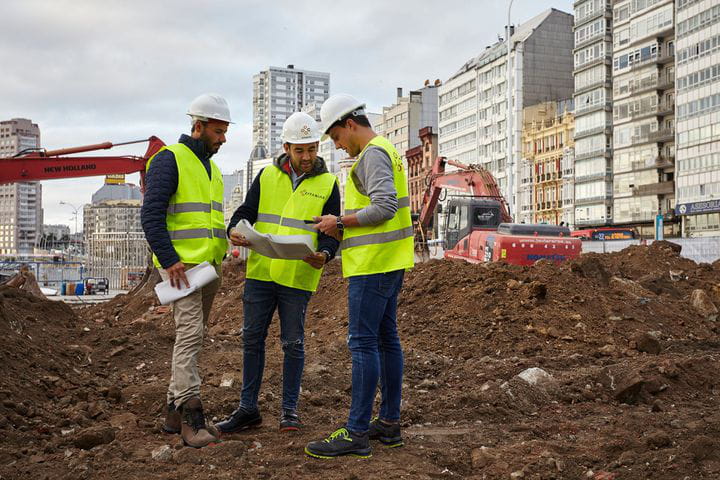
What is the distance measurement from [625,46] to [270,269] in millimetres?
61460

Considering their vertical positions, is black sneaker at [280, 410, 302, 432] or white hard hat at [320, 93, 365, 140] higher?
white hard hat at [320, 93, 365, 140]

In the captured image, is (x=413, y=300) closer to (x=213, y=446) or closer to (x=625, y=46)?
(x=213, y=446)

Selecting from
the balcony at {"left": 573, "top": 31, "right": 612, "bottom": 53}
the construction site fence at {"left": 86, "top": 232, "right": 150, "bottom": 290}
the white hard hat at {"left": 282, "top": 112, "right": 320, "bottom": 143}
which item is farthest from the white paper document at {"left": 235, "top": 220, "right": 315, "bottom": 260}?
the balcony at {"left": 573, "top": 31, "right": 612, "bottom": 53}

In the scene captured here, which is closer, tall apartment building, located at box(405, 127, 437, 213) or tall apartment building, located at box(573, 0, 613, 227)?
tall apartment building, located at box(573, 0, 613, 227)

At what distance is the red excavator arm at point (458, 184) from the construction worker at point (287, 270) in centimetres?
1549

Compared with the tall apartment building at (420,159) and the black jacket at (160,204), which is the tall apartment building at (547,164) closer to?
the tall apartment building at (420,159)

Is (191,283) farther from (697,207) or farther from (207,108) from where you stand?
(697,207)

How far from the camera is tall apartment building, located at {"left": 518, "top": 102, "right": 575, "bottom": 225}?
68438mm

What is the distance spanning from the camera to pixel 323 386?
23.7ft

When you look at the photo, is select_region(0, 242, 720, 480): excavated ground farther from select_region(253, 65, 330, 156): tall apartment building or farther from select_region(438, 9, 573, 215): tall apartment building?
select_region(253, 65, 330, 156): tall apartment building

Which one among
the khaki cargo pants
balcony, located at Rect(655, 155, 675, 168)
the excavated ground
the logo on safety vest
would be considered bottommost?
the excavated ground

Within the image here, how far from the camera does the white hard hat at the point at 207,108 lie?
5266 millimetres

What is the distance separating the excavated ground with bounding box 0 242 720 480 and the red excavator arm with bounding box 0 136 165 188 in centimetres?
485

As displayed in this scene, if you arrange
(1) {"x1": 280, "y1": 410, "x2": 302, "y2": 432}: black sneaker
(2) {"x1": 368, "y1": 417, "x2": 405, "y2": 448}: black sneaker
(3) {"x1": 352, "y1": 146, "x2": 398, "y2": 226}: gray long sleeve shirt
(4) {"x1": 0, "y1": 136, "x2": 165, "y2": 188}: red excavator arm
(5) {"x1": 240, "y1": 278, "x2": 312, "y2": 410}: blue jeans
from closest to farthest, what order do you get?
(3) {"x1": 352, "y1": 146, "x2": 398, "y2": 226}: gray long sleeve shirt
(2) {"x1": 368, "y1": 417, "x2": 405, "y2": 448}: black sneaker
(1) {"x1": 280, "y1": 410, "x2": 302, "y2": 432}: black sneaker
(5) {"x1": 240, "y1": 278, "x2": 312, "y2": 410}: blue jeans
(4) {"x1": 0, "y1": 136, "x2": 165, "y2": 188}: red excavator arm
